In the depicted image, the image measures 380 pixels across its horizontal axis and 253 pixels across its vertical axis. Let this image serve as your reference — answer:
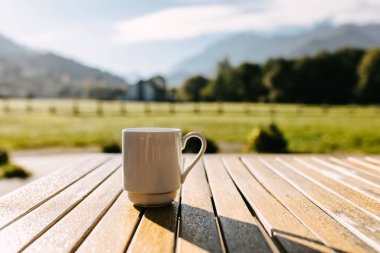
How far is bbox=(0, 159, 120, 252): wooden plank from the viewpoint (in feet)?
2.68

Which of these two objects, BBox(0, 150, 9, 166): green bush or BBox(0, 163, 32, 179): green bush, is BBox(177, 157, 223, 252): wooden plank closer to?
BBox(0, 163, 32, 179): green bush

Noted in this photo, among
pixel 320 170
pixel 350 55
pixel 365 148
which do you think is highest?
pixel 350 55

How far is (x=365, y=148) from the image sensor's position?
1144 centimetres

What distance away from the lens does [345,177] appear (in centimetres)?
151

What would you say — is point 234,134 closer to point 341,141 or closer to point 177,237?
point 341,141

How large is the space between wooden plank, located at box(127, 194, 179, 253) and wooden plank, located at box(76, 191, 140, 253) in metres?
0.02

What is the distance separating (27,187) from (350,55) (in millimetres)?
48186

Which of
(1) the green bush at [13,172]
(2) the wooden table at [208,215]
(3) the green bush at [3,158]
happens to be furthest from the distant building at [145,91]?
(2) the wooden table at [208,215]

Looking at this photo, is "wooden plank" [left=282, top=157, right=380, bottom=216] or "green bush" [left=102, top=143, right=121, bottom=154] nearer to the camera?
"wooden plank" [left=282, top=157, right=380, bottom=216]

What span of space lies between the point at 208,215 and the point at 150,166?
0.20 metres

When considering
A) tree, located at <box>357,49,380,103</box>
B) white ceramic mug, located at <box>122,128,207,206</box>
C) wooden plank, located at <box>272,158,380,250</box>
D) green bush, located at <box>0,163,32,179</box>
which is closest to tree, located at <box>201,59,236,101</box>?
tree, located at <box>357,49,380,103</box>

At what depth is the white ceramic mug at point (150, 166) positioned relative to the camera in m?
1.06

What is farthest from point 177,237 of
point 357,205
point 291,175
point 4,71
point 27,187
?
point 4,71

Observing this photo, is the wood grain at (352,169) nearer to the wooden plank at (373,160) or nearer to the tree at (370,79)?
the wooden plank at (373,160)
